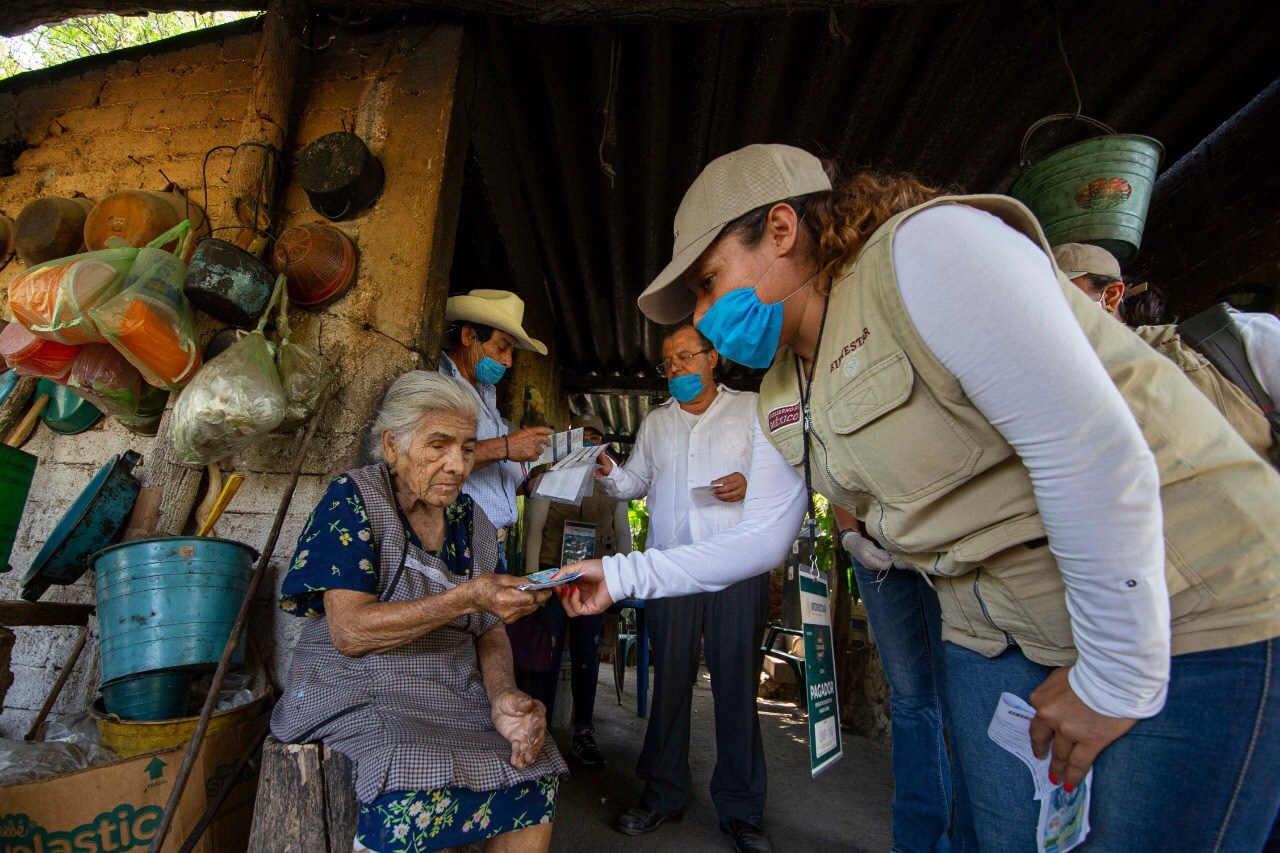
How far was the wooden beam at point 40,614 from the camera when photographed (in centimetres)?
213

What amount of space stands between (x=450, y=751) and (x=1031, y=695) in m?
1.34

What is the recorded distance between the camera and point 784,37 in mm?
3096

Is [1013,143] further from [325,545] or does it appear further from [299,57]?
[325,545]

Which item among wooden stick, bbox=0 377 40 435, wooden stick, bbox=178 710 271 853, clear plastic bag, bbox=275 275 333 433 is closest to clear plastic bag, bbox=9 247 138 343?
clear plastic bag, bbox=275 275 333 433

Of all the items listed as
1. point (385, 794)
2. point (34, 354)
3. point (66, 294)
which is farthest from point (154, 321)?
point (385, 794)

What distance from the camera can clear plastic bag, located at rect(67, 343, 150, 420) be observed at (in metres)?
2.33

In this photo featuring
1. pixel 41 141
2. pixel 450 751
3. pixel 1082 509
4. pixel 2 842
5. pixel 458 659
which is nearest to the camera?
pixel 1082 509

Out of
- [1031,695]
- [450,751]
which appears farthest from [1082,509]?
[450,751]

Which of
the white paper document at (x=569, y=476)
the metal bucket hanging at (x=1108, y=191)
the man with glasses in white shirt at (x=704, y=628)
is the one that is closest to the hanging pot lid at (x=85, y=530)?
the white paper document at (x=569, y=476)

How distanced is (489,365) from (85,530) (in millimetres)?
1738

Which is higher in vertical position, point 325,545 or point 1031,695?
point 325,545

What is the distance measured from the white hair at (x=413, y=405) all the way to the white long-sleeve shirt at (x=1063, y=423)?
1541mm

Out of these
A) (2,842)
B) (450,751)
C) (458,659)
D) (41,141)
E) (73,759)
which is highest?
(41,141)

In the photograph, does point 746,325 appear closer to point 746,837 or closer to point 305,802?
point 305,802
